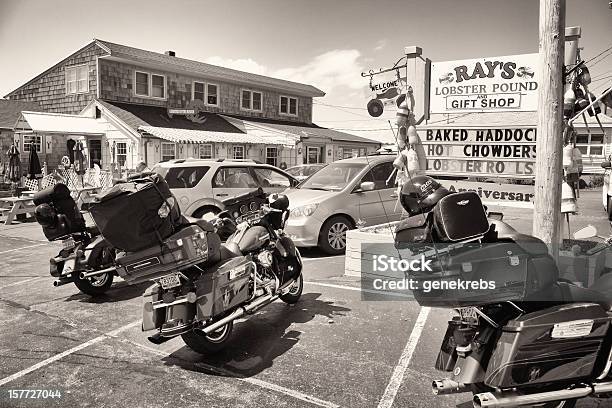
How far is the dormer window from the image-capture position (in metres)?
29.0

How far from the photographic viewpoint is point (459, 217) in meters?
2.79

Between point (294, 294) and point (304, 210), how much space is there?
2651mm

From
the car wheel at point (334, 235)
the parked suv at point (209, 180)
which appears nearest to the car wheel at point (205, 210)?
the parked suv at point (209, 180)

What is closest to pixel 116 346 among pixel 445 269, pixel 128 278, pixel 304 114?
pixel 128 278

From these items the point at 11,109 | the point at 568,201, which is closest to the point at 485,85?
the point at 568,201

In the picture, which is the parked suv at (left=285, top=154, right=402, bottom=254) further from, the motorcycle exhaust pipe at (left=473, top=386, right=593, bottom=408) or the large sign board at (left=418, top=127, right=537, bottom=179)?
the motorcycle exhaust pipe at (left=473, top=386, right=593, bottom=408)

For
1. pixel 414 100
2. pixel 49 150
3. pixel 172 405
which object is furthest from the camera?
pixel 49 150

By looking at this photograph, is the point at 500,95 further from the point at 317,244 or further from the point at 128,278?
the point at 128,278

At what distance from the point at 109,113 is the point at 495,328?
65.3 feet

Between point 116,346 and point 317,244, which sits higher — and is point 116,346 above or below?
below

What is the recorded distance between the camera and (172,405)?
3438 millimetres

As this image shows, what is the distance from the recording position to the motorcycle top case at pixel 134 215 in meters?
3.86

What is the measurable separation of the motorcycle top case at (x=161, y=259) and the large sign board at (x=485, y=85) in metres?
4.86

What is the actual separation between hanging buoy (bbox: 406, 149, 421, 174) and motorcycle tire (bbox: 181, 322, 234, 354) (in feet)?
11.9
